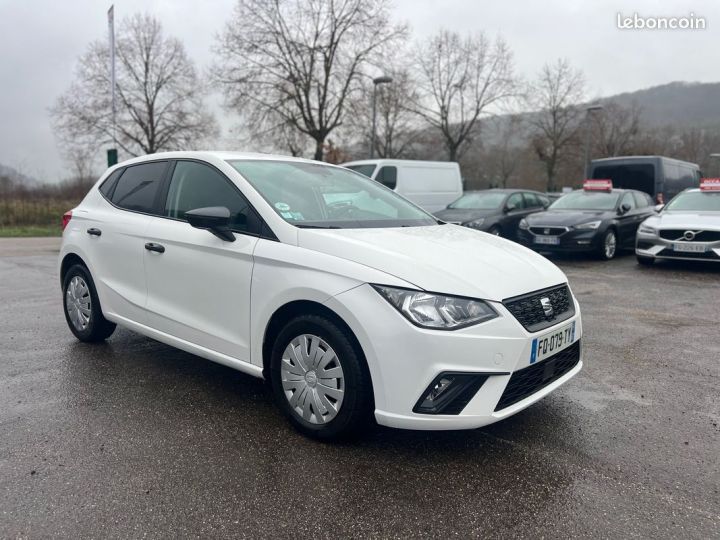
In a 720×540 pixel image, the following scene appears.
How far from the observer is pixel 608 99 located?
5141 centimetres

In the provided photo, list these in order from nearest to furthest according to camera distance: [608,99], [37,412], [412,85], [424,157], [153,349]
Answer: [37,412] < [153,349] < [412,85] < [424,157] < [608,99]

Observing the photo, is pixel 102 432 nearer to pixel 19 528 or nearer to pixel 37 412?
pixel 37 412

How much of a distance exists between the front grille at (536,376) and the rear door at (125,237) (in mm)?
2659

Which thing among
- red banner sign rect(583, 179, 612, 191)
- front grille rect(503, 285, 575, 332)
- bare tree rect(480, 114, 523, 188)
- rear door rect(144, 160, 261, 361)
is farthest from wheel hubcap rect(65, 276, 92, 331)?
bare tree rect(480, 114, 523, 188)

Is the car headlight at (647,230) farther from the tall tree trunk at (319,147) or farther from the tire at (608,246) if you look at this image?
the tall tree trunk at (319,147)

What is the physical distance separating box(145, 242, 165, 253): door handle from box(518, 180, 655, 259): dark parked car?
8762mm

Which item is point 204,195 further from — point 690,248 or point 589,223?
point 589,223

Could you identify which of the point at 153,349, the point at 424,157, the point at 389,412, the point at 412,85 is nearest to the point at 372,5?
the point at 412,85

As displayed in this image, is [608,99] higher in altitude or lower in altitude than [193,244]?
higher

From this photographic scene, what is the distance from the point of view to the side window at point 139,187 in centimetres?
425

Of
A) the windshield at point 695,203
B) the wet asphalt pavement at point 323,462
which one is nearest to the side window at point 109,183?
the wet asphalt pavement at point 323,462

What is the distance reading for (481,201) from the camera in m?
13.3

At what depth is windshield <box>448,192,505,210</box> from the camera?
13039 millimetres

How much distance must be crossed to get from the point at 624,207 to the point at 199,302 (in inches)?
419
